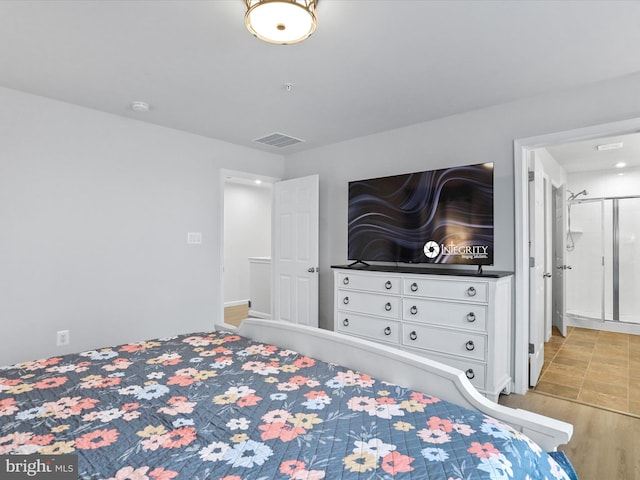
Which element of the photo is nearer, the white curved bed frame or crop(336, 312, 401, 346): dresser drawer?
the white curved bed frame

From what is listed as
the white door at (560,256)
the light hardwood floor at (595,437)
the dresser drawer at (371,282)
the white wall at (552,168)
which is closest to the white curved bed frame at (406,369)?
the light hardwood floor at (595,437)

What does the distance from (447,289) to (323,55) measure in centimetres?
194

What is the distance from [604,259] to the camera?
17.1ft

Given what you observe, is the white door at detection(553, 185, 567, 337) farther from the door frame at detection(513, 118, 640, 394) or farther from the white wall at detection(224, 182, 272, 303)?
the white wall at detection(224, 182, 272, 303)

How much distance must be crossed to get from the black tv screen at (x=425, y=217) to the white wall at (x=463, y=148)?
25cm

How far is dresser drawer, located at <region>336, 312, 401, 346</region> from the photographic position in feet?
10.2

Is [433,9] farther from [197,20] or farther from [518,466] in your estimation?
[518,466]

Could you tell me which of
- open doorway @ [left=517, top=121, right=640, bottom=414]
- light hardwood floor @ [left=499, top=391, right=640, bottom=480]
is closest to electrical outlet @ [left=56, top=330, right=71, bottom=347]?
light hardwood floor @ [left=499, top=391, right=640, bottom=480]

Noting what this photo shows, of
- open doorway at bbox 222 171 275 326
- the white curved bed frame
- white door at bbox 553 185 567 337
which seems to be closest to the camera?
the white curved bed frame

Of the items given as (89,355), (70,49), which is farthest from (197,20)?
(89,355)

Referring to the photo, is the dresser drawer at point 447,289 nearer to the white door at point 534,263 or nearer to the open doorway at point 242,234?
the white door at point 534,263

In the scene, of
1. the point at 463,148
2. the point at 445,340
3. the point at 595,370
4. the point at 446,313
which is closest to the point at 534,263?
the point at 446,313

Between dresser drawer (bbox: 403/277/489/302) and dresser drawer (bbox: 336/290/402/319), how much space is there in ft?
0.56

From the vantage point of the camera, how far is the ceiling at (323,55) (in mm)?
1830
